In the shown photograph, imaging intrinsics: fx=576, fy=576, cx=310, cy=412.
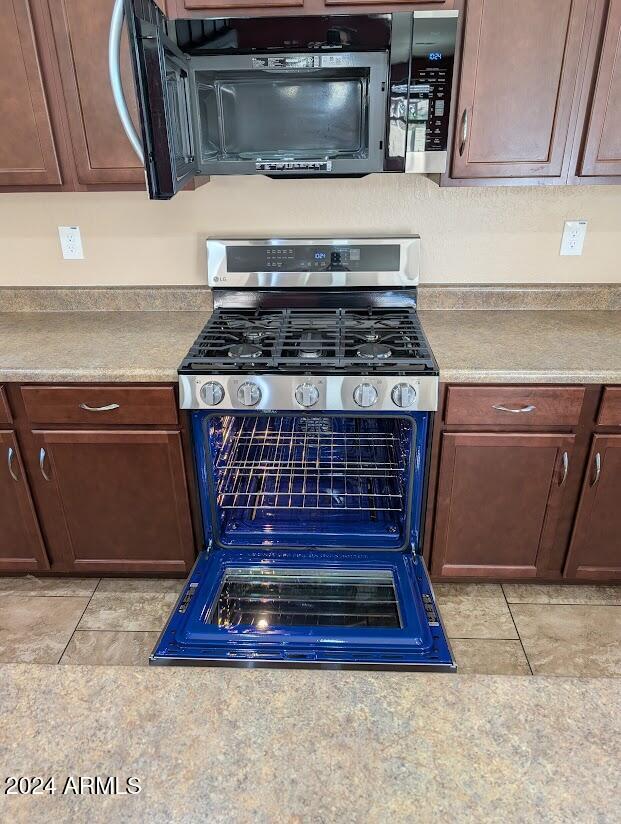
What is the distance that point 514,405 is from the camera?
5.99ft

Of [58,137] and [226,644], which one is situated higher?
[58,137]

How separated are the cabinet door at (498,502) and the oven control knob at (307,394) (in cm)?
46

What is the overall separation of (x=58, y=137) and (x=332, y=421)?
134 centimetres

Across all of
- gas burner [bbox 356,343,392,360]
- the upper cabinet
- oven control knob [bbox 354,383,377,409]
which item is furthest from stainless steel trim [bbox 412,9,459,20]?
oven control knob [bbox 354,383,377,409]

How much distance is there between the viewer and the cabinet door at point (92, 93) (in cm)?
170

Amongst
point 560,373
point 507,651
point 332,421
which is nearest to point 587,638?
point 507,651

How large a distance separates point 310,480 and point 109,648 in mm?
913

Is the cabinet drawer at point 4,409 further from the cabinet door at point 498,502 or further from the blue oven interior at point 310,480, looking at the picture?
the cabinet door at point 498,502

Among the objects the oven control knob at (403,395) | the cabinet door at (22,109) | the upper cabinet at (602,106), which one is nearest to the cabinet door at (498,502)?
the oven control knob at (403,395)

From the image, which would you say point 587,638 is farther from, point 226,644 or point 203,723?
point 203,723

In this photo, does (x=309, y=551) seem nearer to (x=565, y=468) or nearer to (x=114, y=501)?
(x=114, y=501)

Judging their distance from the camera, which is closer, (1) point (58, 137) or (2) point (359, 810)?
(2) point (359, 810)

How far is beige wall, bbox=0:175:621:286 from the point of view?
87.2 inches

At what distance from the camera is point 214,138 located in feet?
5.81
